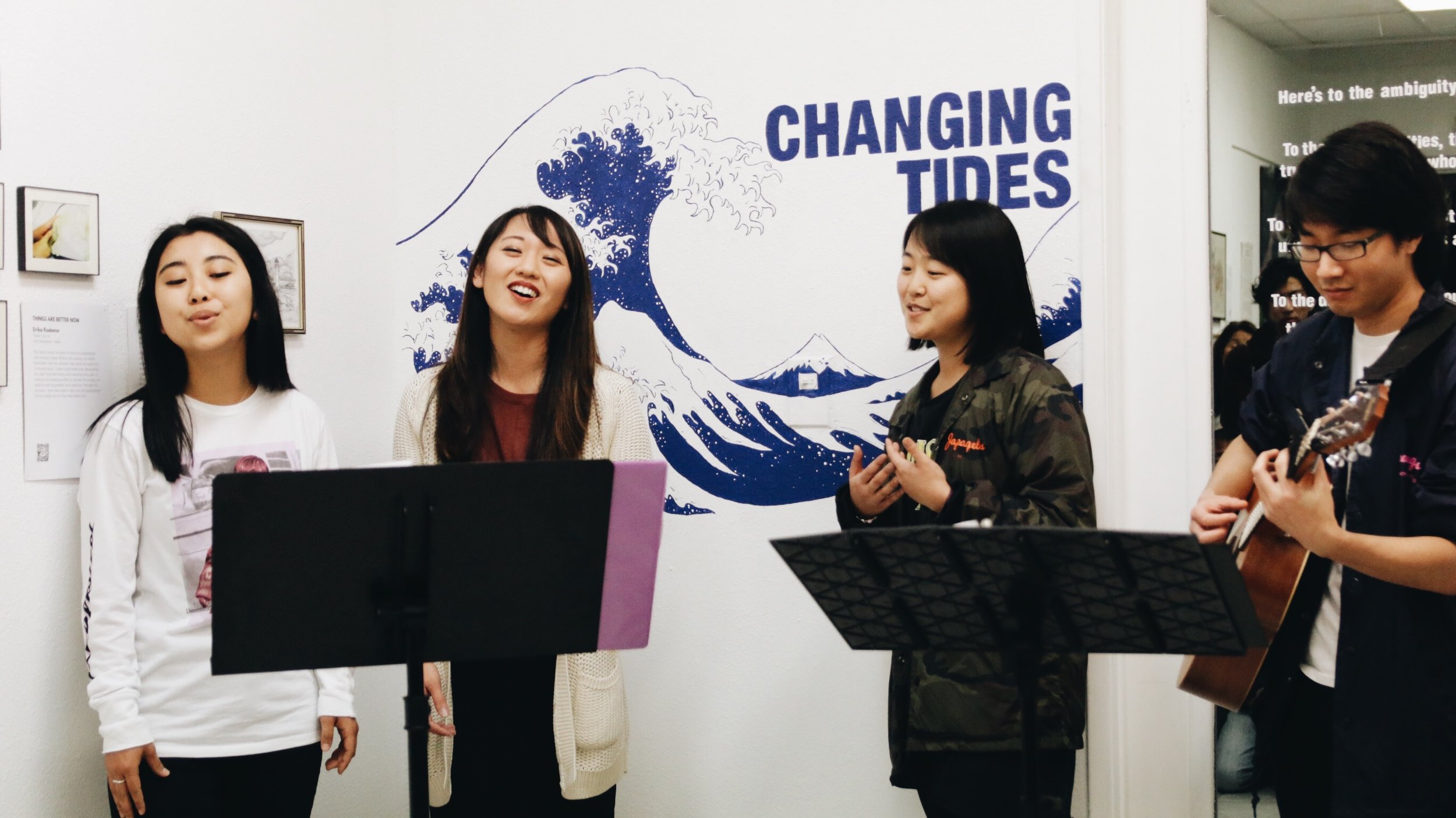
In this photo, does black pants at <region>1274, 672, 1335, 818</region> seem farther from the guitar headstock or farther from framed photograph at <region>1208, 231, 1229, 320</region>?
framed photograph at <region>1208, 231, 1229, 320</region>

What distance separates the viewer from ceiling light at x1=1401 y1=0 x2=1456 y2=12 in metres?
2.19

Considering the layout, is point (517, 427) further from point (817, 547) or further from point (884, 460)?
point (817, 547)

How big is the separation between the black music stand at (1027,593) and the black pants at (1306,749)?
1.43 ft

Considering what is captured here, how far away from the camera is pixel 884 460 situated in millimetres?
2104

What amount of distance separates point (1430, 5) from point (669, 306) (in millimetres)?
1735

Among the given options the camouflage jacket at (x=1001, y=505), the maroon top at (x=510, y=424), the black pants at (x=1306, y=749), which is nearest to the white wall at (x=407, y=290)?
the camouflage jacket at (x=1001, y=505)

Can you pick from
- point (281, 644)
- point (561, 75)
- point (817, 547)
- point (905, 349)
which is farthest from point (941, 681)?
point (561, 75)

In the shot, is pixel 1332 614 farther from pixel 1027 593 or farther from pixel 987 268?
pixel 987 268

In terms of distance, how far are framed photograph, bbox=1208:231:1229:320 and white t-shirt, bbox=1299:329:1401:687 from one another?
1.98 feet

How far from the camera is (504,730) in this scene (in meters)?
2.22

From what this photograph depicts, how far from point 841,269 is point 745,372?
1.13ft

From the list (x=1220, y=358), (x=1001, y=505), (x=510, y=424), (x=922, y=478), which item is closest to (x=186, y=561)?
(x=510, y=424)

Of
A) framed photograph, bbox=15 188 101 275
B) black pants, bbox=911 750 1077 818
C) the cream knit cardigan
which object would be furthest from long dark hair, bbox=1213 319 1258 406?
framed photograph, bbox=15 188 101 275

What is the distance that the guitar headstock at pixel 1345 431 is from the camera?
1569 mm
